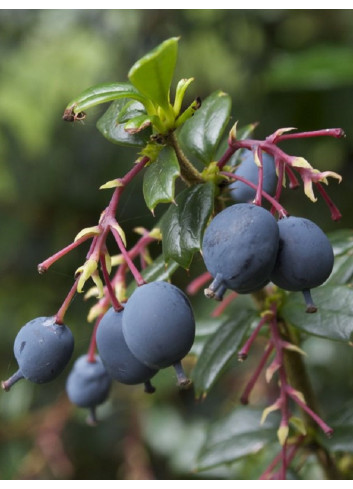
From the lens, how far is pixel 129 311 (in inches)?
34.8

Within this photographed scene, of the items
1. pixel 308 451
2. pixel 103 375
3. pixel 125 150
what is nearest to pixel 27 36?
pixel 125 150

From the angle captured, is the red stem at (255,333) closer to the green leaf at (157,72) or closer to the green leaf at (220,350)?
the green leaf at (220,350)

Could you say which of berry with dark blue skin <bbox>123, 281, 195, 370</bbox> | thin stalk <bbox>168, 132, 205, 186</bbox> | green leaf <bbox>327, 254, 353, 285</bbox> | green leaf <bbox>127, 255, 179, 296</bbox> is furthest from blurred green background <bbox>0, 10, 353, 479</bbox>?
berry with dark blue skin <bbox>123, 281, 195, 370</bbox>

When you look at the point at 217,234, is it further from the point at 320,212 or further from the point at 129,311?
the point at 320,212

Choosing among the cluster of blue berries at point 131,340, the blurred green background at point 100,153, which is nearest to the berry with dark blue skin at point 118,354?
the cluster of blue berries at point 131,340

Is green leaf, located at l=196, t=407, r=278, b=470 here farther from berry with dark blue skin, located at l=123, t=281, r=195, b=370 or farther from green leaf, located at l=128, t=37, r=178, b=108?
green leaf, located at l=128, t=37, r=178, b=108

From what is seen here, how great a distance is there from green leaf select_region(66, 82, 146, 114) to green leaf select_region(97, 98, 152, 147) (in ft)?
0.12

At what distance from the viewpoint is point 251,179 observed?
3.76 ft

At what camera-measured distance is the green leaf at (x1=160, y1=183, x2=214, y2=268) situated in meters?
0.97

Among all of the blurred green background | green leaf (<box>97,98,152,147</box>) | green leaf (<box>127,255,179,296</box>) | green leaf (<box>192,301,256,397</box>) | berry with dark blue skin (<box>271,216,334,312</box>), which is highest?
green leaf (<box>97,98,152,147</box>)

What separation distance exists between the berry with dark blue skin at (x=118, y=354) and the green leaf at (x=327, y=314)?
1.09 ft

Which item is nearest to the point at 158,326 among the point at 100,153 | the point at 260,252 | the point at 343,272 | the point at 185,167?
the point at 260,252

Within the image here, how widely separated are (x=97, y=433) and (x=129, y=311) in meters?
1.92

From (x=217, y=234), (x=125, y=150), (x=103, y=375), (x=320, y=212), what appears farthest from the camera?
(x=125, y=150)
